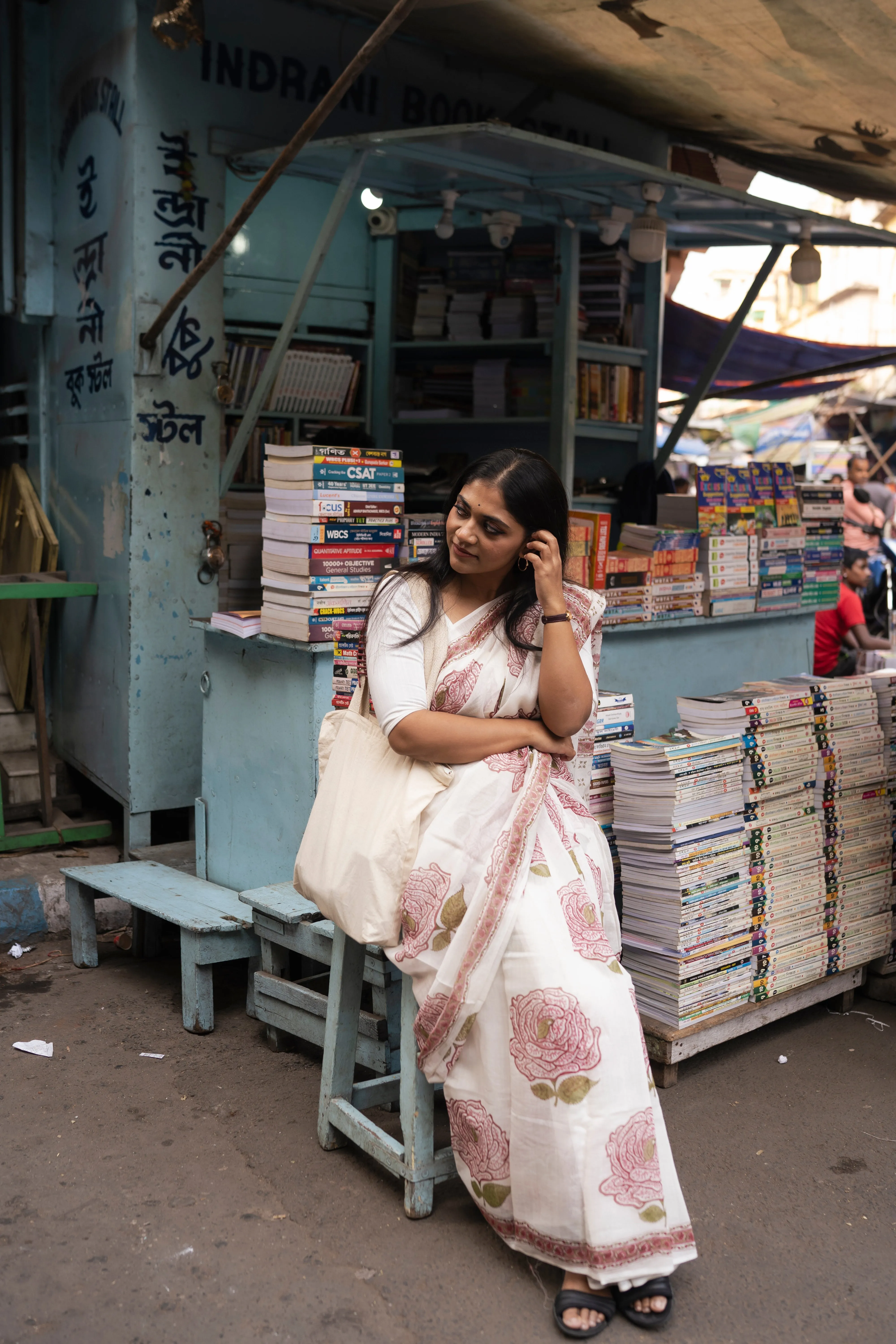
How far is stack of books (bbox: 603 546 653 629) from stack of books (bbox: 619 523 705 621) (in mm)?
20

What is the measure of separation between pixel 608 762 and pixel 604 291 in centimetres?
374

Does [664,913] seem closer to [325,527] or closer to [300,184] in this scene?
[325,527]

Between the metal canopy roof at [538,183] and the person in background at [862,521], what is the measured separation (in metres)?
3.50

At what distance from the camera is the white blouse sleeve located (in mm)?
2574

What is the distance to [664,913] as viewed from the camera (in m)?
3.29

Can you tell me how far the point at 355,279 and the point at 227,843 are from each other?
11.0 feet

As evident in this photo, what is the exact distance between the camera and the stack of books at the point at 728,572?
464 cm

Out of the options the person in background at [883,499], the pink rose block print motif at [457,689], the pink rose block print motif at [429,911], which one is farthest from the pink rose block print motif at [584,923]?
the person in background at [883,499]

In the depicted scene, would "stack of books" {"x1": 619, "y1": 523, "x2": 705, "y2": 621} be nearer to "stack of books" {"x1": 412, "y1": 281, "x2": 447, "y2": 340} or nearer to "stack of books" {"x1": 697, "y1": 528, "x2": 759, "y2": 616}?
"stack of books" {"x1": 697, "y1": 528, "x2": 759, "y2": 616}

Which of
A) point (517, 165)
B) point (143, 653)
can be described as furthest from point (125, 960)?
point (517, 165)

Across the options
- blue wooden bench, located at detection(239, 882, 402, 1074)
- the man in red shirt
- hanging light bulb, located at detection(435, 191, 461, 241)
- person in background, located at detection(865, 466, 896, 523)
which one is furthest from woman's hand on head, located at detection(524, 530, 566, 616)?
person in background, located at detection(865, 466, 896, 523)

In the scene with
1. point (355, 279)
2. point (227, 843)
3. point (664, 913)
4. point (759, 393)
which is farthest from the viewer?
point (759, 393)

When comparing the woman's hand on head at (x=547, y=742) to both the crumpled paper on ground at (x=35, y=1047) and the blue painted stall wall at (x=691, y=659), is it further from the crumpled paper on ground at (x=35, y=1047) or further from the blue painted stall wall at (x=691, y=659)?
the crumpled paper on ground at (x=35, y=1047)

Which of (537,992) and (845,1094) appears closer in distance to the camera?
(537,992)
